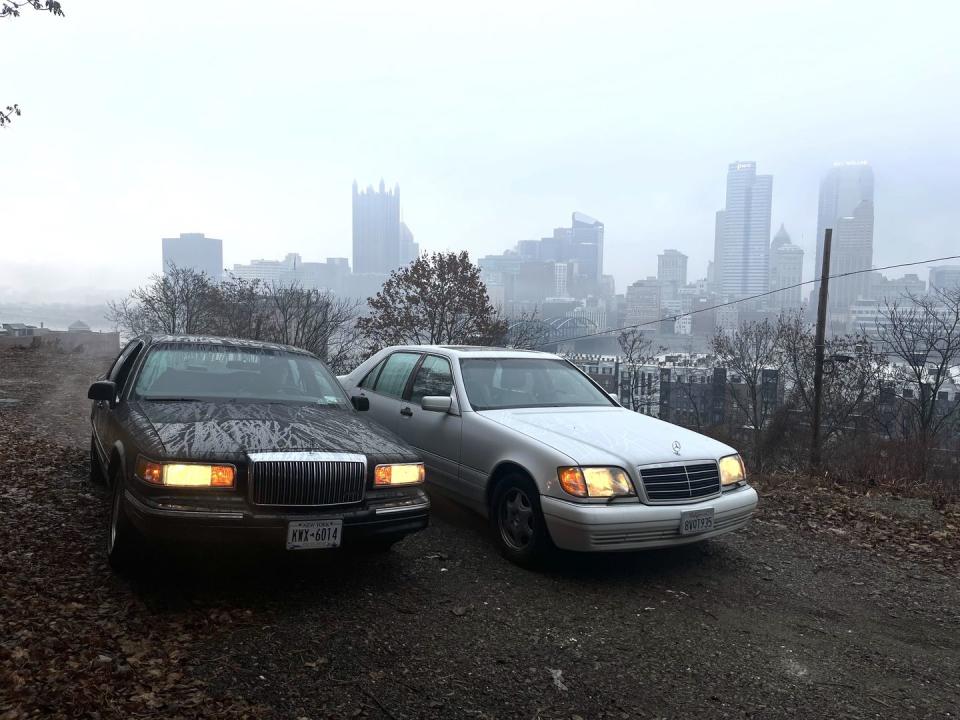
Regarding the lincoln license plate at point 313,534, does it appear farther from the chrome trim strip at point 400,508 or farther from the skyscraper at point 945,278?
the skyscraper at point 945,278

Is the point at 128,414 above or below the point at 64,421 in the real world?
above

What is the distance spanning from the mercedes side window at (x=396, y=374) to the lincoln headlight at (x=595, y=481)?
2.57 metres

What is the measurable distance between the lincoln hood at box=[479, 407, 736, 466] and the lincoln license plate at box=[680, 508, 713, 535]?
0.37 metres

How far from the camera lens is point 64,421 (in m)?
12.0

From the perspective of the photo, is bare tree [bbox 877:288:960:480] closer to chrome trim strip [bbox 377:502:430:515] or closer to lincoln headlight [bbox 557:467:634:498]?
lincoln headlight [bbox 557:467:634:498]

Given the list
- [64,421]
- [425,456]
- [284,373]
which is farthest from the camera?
[64,421]

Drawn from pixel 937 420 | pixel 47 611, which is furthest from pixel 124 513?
pixel 937 420

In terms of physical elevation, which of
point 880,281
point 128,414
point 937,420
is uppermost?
point 880,281

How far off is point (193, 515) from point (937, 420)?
49.4 metres

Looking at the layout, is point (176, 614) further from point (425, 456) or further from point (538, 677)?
point (425, 456)

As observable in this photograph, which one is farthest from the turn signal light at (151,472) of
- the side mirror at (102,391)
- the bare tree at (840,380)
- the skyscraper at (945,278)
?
the skyscraper at (945,278)

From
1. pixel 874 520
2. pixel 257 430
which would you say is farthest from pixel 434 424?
pixel 874 520

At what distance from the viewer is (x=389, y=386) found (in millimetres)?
7086

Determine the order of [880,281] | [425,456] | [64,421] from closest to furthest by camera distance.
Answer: [425,456] < [64,421] < [880,281]
